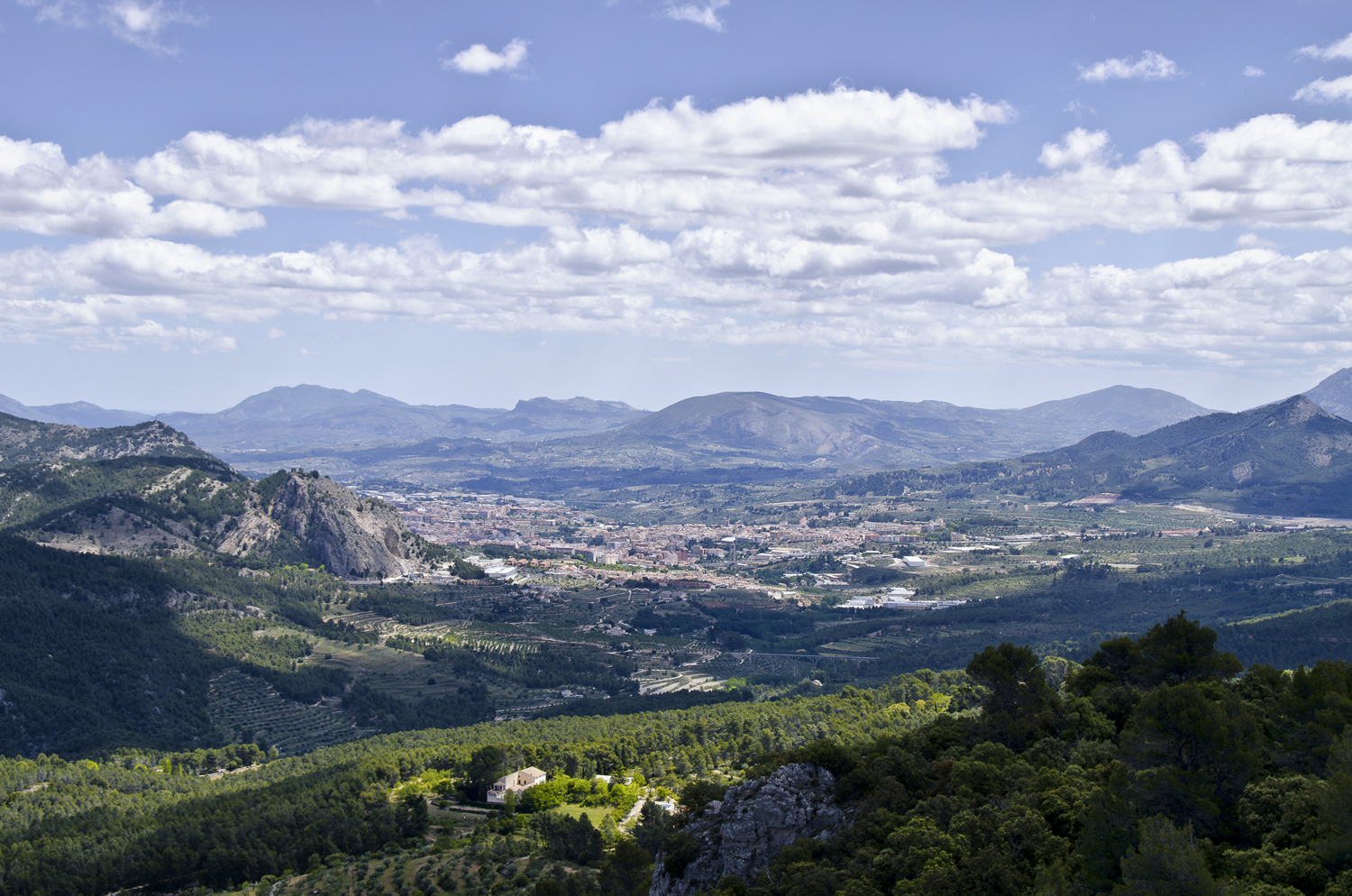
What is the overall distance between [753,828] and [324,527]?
15754 cm

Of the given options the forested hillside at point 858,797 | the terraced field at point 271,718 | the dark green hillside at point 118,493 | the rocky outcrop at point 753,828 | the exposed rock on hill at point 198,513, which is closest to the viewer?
the forested hillside at point 858,797

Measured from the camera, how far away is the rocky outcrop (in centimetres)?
4409

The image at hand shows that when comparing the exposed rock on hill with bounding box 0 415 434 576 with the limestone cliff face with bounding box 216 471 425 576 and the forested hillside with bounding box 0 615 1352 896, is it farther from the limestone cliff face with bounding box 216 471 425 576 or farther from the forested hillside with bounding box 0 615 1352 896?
the forested hillside with bounding box 0 615 1352 896

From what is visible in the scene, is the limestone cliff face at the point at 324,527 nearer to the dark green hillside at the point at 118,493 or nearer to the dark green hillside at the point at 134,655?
the dark green hillside at the point at 118,493

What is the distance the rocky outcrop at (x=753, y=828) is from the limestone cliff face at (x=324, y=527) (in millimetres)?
148041

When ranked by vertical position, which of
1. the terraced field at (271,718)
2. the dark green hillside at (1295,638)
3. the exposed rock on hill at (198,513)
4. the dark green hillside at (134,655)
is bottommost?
the terraced field at (271,718)

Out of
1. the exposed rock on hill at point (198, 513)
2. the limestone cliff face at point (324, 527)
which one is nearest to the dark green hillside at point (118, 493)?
the exposed rock on hill at point (198, 513)

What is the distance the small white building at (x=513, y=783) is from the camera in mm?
70438

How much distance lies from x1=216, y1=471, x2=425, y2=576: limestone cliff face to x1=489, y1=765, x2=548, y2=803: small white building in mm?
119609

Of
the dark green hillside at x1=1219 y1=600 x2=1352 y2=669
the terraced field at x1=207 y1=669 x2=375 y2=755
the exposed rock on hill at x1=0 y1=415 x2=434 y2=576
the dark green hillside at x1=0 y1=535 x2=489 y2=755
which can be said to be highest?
the exposed rock on hill at x1=0 y1=415 x2=434 y2=576

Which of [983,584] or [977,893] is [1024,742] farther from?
[983,584]

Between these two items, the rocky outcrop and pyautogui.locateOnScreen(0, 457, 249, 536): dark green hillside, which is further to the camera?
pyautogui.locateOnScreen(0, 457, 249, 536): dark green hillside

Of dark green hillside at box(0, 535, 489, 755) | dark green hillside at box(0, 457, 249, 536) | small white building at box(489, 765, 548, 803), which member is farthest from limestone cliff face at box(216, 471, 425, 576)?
small white building at box(489, 765, 548, 803)

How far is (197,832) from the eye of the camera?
64.8 m
